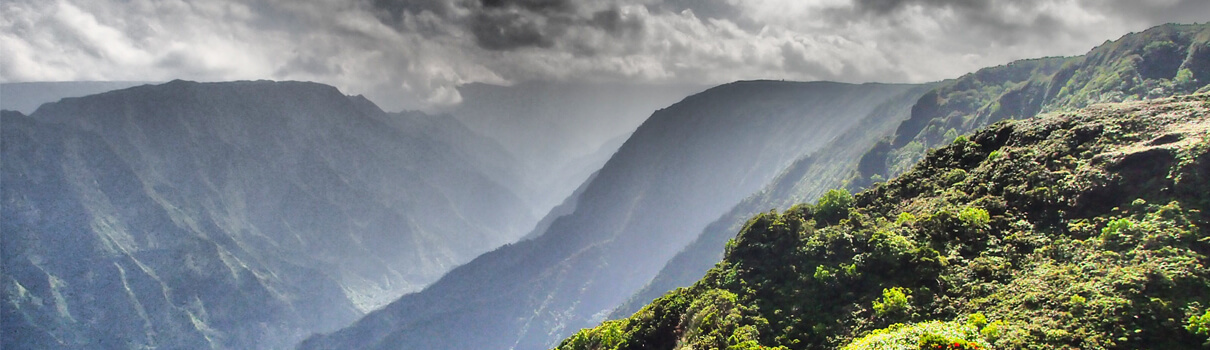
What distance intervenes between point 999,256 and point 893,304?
9.17 m

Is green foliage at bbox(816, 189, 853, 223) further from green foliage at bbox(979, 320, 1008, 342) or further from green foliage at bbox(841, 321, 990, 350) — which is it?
green foliage at bbox(979, 320, 1008, 342)

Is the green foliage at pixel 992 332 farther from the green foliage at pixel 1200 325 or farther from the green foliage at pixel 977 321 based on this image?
the green foliage at pixel 1200 325

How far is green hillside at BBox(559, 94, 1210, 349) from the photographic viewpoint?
86.9 feet

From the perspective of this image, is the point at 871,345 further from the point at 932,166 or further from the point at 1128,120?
the point at 932,166

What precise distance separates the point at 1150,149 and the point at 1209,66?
519 ft

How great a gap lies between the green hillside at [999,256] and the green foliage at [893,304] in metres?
0.10

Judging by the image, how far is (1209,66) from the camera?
446ft

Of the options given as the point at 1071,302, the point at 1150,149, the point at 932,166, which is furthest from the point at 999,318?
the point at 932,166

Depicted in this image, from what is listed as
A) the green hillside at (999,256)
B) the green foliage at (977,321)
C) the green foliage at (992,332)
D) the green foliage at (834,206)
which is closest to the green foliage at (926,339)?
the green hillside at (999,256)

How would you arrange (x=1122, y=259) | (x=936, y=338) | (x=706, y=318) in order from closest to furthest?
(x=936, y=338) → (x=1122, y=259) → (x=706, y=318)

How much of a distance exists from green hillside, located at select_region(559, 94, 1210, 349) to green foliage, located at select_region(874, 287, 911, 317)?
0.10 m

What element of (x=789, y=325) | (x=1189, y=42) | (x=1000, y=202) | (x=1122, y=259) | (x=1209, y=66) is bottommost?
(x=789, y=325)

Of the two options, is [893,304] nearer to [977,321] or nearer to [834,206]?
[977,321]

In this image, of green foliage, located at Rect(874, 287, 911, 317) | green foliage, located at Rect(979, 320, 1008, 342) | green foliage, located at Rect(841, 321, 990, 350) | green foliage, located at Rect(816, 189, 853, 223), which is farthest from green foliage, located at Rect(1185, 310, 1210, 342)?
green foliage, located at Rect(816, 189, 853, 223)
